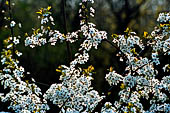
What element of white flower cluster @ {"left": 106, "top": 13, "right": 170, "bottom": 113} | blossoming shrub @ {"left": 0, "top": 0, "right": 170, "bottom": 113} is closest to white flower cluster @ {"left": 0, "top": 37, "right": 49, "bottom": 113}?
blossoming shrub @ {"left": 0, "top": 0, "right": 170, "bottom": 113}

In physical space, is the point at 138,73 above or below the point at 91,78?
above

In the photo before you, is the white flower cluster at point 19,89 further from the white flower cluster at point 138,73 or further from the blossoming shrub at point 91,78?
the white flower cluster at point 138,73

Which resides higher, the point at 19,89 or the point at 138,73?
the point at 138,73

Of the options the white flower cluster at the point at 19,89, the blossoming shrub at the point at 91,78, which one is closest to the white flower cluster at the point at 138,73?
the blossoming shrub at the point at 91,78

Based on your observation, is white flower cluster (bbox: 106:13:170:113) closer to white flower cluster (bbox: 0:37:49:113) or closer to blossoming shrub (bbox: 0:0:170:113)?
blossoming shrub (bbox: 0:0:170:113)

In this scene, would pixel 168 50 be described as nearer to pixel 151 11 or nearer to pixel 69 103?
pixel 69 103

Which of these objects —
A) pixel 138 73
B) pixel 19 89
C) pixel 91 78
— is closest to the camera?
pixel 91 78

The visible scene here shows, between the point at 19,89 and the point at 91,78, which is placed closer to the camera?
the point at 91,78

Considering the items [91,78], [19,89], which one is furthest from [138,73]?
[19,89]

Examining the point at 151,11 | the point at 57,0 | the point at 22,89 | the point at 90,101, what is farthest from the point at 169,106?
the point at 151,11

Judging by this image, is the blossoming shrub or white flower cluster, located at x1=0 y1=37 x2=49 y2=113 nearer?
the blossoming shrub

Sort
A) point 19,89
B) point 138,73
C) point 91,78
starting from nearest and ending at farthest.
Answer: point 91,78 < point 138,73 < point 19,89

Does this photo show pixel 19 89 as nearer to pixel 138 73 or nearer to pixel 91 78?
pixel 91 78

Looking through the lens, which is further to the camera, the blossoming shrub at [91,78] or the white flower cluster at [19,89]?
the white flower cluster at [19,89]
